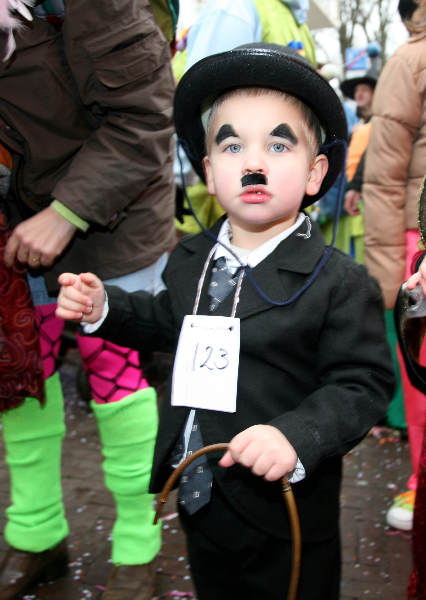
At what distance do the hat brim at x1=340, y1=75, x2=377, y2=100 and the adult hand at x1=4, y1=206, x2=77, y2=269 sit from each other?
5.19 metres

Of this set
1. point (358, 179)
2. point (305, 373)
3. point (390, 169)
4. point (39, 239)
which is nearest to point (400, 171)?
point (390, 169)

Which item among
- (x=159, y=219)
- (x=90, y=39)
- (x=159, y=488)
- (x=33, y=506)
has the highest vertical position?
(x=90, y=39)

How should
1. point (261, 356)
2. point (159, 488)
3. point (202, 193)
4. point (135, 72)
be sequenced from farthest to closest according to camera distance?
point (202, 193)
point (135, 72)
point (159, 488)
point (261, 356)

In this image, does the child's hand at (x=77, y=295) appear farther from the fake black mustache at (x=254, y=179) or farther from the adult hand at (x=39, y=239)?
the fake black mustache at (x=254, y=179)

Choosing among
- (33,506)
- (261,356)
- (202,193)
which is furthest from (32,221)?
(202,193)

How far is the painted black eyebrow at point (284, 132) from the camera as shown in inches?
58.9

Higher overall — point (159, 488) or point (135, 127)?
point (135, 127)

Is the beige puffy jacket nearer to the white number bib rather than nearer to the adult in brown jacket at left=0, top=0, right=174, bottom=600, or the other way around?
the adult in brown jacket at left=0, top=0, right=174, bottom=600

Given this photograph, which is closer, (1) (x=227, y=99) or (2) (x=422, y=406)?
(1) (x=227, y=99)

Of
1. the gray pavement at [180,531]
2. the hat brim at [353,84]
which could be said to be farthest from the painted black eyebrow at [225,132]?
the hat brim at [353,84]

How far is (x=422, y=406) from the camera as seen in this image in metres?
2.70

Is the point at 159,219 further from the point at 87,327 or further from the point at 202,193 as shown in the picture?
the point at 202,193

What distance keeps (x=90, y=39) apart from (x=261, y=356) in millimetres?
954

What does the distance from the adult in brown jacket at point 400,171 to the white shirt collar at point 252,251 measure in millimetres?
1102
